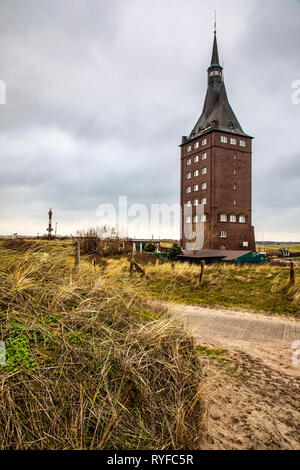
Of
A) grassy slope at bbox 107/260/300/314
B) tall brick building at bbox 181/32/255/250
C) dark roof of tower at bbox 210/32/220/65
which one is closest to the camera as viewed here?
grassy slope at bbox 107/260/300/314

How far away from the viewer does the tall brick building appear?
41469mm

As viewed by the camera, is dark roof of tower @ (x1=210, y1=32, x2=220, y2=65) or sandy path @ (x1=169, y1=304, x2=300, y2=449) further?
dark roof of tower @ (x1=210, y1=32, x2=220, y2=65)

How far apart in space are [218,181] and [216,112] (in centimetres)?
1323

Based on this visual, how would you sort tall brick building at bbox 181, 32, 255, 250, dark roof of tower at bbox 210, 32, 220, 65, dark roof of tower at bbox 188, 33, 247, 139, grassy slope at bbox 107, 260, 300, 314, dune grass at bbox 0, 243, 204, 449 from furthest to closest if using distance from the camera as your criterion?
1. dark roof of tower at bbox 210, 32, 220, 65
2. dark roof of tower at bbox 188, 33, 247, 139
3. tall brick building at bbox 181, 32, 255, 250
4. grassy slope at bbox 107, 260, 300, 314
5. dune grass at bbox 0, 243, 204, 449

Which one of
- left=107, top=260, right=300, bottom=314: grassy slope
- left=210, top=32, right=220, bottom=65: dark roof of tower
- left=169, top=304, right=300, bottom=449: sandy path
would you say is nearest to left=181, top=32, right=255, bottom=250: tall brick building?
left=210, top=32, right=220, bottom=65: dark roof of tower

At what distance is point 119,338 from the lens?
9.43 feet

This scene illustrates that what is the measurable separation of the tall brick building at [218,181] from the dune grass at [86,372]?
120 ft

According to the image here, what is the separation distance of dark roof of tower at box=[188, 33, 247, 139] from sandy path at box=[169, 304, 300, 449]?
42.7 meters

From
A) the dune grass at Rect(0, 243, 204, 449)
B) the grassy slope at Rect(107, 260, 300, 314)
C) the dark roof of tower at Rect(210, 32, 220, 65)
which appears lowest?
the grassy slope at Rect(107, 260, 300, 314)

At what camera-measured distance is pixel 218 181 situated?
137ft

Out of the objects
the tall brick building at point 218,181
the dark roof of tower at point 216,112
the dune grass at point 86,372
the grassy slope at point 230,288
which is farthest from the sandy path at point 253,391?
the dark roof of tower at point 216,112

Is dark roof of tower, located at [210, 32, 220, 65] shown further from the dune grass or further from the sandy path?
the dune grass

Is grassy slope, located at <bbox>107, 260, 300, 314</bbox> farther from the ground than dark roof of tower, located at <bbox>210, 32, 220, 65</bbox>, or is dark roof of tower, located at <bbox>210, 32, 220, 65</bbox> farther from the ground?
dark roof of tower, located at <bbox>210, 32, 220, 65</bbox>

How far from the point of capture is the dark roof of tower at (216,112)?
44.9 meters
